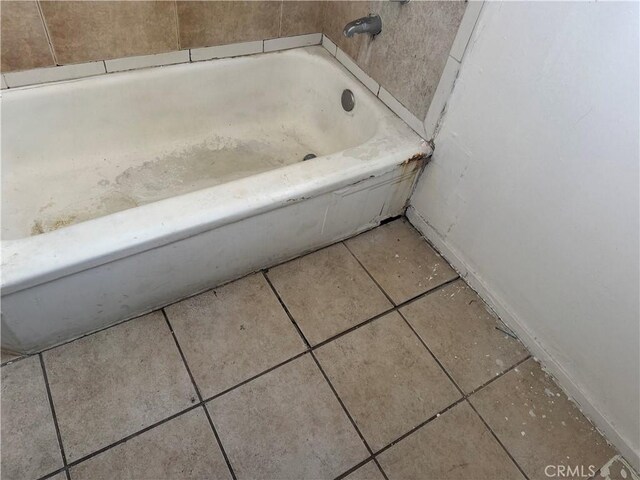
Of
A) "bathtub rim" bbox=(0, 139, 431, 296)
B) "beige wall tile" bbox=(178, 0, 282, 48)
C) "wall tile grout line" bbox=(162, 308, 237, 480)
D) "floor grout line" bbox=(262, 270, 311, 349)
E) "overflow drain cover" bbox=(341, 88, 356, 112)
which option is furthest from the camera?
"overflow drain cover" bbox=(341, 88, 356, 112)

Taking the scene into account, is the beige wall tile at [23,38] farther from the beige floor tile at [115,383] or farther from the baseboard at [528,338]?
the baseboard at [528,338]

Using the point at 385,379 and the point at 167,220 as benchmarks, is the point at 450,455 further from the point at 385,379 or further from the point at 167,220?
the point at 167,220

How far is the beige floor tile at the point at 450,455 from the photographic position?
1105 millimetres

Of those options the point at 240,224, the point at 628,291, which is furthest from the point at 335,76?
the point at 628,291

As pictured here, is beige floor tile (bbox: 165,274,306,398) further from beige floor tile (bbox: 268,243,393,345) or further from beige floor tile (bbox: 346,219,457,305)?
beige floor tile (bbox: 346,219,457,305)

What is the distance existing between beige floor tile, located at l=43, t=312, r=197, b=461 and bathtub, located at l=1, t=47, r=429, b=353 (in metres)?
0.06

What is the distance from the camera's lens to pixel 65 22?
1240mm

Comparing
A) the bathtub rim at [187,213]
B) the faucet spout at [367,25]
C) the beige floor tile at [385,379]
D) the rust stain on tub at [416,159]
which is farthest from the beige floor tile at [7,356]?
the faucet spout at [367,25]

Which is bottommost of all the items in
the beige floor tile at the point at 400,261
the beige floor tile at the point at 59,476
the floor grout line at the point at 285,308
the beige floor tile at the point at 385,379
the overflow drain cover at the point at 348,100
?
the beige floor tile at the point at 59,476

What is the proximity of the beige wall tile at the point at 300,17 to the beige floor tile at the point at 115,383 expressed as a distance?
1.13 metres

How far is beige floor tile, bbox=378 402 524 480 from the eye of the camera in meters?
1.11

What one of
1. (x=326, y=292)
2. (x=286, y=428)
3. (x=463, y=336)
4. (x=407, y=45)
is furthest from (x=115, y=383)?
(x=407, y=45)

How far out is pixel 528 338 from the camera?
1.33 meters

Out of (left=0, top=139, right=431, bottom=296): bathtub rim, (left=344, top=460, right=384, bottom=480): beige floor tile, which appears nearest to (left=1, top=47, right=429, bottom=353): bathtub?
(left=0, top=139, right=431, bottom=296): bathtub rim
